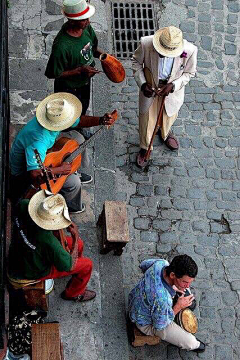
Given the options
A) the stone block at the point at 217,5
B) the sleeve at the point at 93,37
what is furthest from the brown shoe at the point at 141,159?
the stone block at the point at 217,5

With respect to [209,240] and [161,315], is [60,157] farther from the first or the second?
[209,240]

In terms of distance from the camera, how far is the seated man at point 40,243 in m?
5.65

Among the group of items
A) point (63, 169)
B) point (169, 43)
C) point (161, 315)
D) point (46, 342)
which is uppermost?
point (169, 43)

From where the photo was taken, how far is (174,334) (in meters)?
6.50

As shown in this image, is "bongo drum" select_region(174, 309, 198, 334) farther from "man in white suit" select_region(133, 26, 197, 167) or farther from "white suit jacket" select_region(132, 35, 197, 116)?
"white suit jacket" select_region(132, 35, 197, 116)

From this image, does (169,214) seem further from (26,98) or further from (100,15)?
(100,15)

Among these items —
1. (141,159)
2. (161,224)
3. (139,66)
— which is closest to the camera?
(139,66)

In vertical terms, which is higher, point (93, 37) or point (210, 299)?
point (93, 37)

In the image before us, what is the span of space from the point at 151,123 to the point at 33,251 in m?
2.67

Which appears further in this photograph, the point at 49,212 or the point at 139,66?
the point at 139,66

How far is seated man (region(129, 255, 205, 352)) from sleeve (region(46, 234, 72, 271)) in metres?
0.85

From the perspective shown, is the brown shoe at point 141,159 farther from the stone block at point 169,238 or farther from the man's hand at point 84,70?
the man's hand at point 84,70

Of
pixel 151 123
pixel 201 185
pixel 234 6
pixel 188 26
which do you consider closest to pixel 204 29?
pixel 188 26

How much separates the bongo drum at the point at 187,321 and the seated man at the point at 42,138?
1.75 meters
